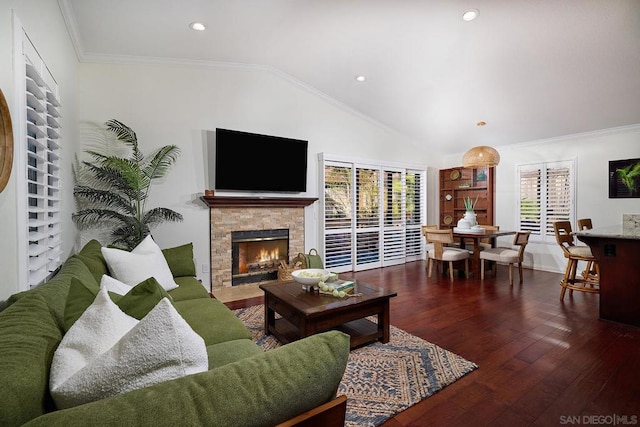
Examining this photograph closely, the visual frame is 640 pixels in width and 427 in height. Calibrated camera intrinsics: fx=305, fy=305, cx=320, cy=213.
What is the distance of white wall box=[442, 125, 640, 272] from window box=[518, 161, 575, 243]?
0.33 ft

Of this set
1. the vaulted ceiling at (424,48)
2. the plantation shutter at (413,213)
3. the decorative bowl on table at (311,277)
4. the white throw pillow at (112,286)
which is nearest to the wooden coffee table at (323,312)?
the decorative bowl on table at (311,277)

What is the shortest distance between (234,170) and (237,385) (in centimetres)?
374

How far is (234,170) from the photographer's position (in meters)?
4.20

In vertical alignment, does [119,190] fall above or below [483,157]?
below

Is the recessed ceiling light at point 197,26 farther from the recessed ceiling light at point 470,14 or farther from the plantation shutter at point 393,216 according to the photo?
the plantation shutter at point 393,216

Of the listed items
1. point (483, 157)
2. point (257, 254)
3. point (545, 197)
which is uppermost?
point (483, 157)

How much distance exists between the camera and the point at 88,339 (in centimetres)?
92

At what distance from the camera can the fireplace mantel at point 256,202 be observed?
4.07 meters

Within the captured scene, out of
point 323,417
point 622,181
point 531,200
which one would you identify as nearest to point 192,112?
point 323,417

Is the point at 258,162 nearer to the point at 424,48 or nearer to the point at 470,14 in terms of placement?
the point at 424,48

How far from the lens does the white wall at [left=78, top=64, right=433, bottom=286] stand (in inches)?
145

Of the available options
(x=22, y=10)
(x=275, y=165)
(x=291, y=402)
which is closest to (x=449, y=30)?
(x=275, y=165)

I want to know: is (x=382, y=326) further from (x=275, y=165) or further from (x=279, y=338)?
(x=275, y=165)

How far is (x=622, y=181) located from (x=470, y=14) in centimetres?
387
